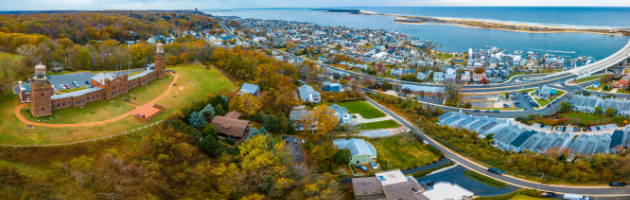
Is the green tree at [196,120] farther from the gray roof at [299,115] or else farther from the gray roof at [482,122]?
the gray roof at [482,122]

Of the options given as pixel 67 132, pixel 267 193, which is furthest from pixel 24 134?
pixel 267 193

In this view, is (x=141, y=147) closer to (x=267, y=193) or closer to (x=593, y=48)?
(x=267, y=193)

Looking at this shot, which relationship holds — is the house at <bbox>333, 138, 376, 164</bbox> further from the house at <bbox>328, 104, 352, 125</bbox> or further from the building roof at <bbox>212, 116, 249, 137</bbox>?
the building roof at <bbox>212, 116, 249, 137</bbox>

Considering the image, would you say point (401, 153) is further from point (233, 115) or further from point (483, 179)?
point (233, 115)

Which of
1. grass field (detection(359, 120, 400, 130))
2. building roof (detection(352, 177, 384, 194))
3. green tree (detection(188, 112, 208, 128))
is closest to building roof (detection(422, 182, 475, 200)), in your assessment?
building roof (detection(352, 177, 384, 194))

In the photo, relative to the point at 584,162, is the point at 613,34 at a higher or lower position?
higher
